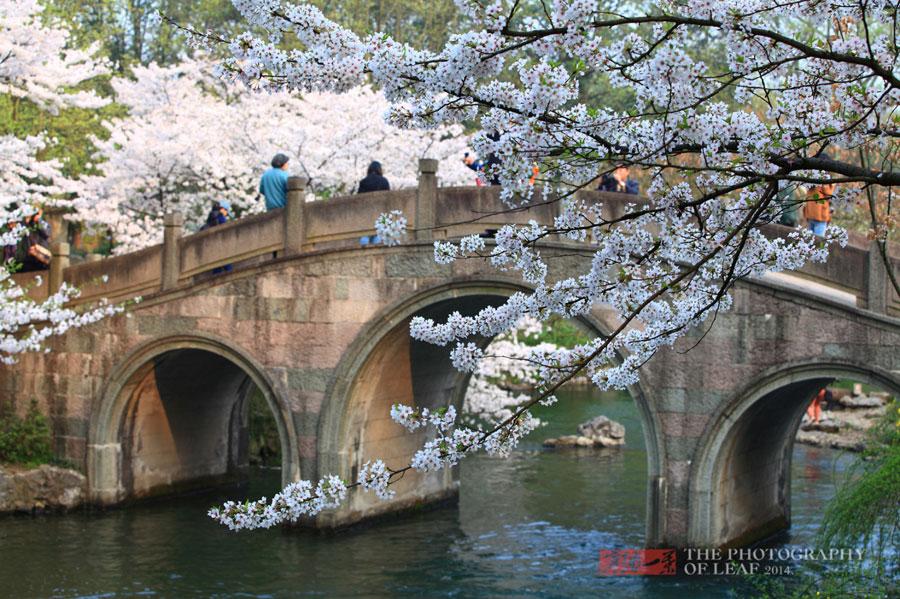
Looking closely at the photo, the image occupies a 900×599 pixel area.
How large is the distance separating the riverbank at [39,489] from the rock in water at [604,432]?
931 centimetres

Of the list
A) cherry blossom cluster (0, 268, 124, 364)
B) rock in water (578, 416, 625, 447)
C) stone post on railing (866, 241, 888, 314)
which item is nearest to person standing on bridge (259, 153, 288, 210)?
cherry blossom cluster (0, 268, 124, 364)

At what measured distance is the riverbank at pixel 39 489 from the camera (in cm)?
1592

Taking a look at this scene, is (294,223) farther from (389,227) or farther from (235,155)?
(389,227)

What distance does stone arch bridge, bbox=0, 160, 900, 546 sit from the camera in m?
12.5

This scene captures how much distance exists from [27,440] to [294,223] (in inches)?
198

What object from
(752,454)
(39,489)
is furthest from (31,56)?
(752,454)

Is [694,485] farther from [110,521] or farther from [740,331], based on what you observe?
[110,521]

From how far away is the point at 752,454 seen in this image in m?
14.2

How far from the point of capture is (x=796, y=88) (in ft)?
18.7

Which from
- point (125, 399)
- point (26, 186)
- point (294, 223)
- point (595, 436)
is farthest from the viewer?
point (595, 436)

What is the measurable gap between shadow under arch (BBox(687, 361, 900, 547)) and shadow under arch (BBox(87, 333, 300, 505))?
5.36 meters

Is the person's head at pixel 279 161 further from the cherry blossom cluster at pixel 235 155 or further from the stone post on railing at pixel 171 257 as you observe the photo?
the cherry blossom cluster at pixel 235 155

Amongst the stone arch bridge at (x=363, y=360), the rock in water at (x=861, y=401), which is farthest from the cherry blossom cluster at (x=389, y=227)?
the rock in water at (x=861, y=401)

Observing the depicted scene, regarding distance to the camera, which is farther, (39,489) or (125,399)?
(125,399)
